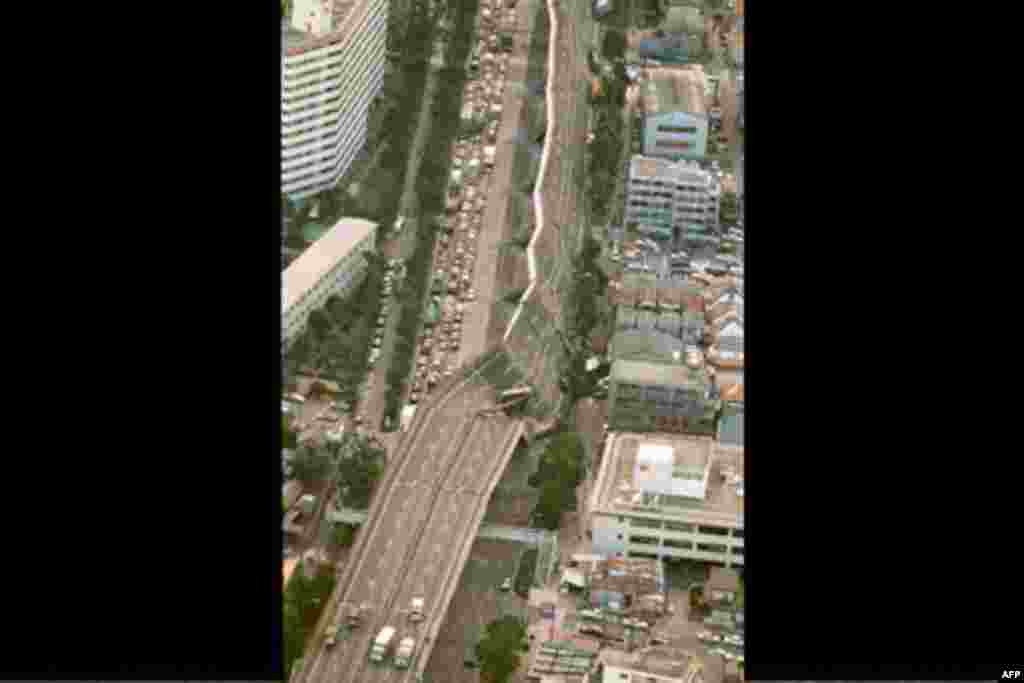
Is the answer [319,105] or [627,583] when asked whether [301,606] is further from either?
[319,105]

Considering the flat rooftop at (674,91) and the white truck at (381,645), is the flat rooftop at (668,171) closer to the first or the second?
the flat rooftop at (674,91)

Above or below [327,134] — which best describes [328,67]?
above

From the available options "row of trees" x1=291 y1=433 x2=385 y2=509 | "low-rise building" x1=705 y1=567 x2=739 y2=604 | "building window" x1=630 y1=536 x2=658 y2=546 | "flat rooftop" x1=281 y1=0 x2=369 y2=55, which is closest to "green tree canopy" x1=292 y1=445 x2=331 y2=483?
"row of trees" x1=291 y1=433 x2=385 y2=509

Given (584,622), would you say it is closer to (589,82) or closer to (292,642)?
(292,642)

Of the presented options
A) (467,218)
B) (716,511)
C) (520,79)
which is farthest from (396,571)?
(520,79)

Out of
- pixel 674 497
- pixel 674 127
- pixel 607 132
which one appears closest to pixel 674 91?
pixel 674 127

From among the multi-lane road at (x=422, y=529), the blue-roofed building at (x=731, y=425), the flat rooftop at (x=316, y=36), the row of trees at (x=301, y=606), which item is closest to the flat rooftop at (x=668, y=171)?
the flat rooftop at (x=316, y=36)
